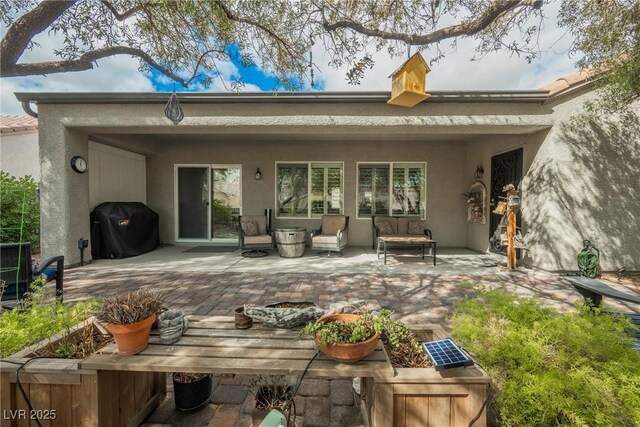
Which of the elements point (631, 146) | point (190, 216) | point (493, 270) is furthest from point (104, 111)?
point (631, 146)

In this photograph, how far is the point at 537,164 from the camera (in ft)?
17.2

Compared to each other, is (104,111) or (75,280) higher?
(104,111)

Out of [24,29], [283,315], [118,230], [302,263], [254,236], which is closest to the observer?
[283,315]

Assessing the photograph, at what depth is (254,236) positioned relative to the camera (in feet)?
21.9

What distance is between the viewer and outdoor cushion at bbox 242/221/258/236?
682cm

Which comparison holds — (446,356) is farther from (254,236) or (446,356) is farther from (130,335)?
(254,236)

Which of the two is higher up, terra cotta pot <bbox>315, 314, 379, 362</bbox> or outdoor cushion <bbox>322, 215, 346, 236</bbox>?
outdoor cushion <bbox>322, 215, 346, 236</bbox>

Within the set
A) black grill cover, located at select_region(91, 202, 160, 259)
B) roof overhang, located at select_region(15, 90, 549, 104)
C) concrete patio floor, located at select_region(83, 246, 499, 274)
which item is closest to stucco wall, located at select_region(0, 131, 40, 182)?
black grill cover, located at select_region(91, 202, 160, 259)

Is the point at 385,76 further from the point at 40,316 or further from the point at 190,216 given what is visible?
the point at 190,216

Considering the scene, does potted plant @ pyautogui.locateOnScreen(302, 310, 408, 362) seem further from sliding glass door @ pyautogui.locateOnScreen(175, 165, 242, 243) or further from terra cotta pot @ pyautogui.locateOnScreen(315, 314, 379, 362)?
sliding glass door @ pyautogui.locateOnScreen(175, 165, 242, 243)

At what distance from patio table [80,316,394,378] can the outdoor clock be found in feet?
18.0

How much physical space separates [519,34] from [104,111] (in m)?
6.91

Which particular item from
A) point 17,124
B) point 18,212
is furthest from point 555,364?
point 17,124

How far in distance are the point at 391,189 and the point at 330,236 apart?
246cm
